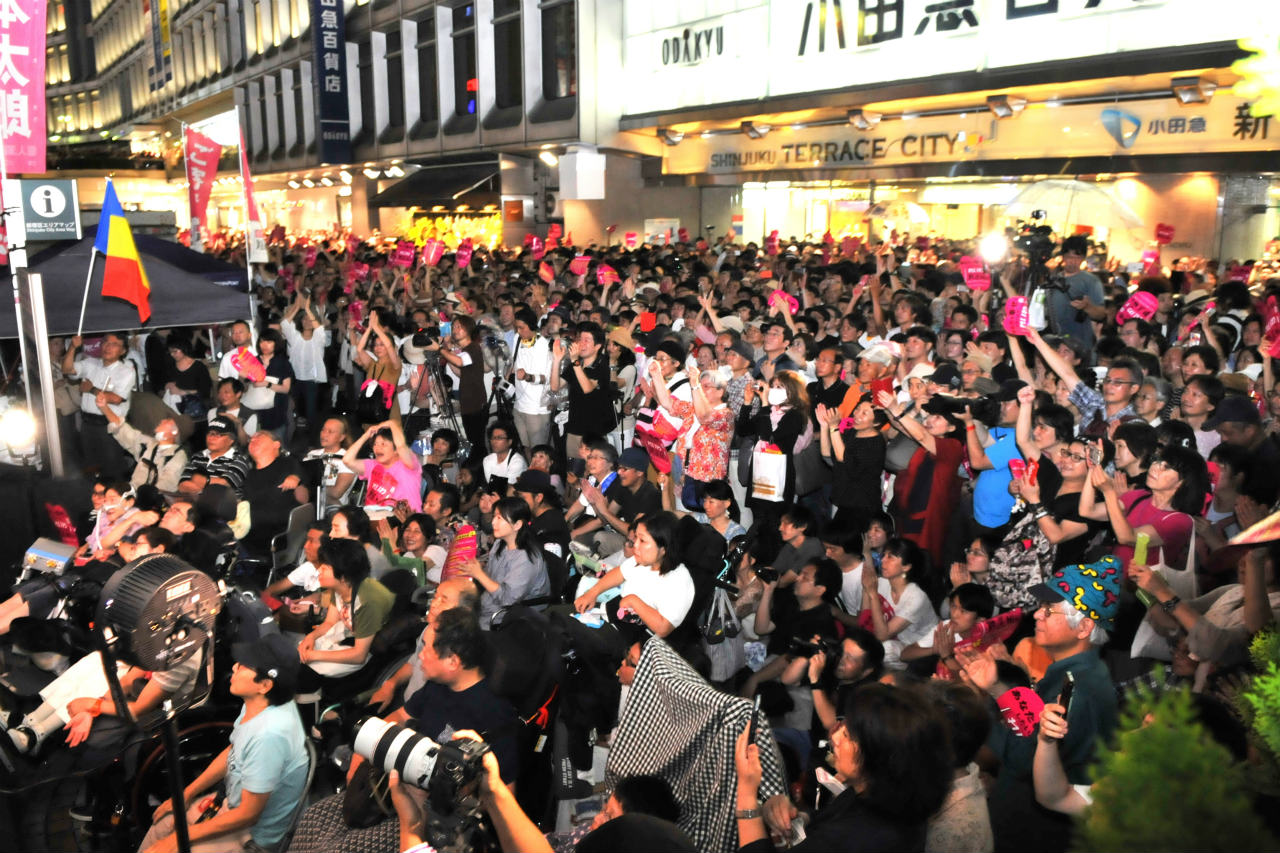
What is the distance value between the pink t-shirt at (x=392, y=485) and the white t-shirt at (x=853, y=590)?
10.1ft

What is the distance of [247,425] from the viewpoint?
9.33 meters

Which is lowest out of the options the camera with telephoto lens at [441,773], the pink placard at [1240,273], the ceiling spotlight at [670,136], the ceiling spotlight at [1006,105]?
the camera with telephoto lens at [441,773]

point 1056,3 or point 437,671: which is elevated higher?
point 1056,3

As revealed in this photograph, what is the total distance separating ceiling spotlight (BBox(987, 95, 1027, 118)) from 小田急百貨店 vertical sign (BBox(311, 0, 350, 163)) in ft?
80.2

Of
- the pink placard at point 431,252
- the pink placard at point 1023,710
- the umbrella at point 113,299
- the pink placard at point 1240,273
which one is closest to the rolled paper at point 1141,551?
the pink placard at point 1023,710

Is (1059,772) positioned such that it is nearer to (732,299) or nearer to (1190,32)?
(732,299)

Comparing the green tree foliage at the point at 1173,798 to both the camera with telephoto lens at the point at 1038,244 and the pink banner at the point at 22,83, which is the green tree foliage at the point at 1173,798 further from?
the camera with telephoto lens at the point at 1038,244

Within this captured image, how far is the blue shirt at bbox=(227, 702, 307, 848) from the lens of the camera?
4074mm

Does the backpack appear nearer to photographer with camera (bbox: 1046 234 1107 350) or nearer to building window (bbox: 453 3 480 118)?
photographer with camera (bbox: 1046 234 1107 350)

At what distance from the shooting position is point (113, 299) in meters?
9.58

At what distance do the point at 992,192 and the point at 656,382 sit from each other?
12342 millimetres

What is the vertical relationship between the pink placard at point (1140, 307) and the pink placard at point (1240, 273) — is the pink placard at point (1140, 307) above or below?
below

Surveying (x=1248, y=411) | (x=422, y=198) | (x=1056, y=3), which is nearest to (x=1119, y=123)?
(x=1056, y=3)

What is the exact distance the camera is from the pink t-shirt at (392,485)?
23.4ft
